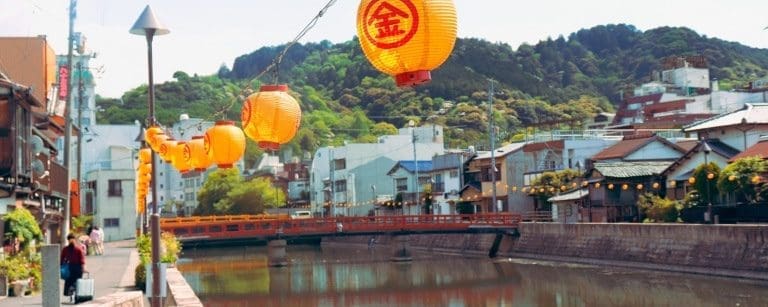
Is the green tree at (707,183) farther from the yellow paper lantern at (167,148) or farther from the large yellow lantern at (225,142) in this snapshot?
the large yellow lantern at (225,142)

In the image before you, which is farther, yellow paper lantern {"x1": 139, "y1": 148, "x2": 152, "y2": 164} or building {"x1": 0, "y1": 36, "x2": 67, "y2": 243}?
yellow paper lantern {"x1": 139, "y1": 148, "x2": 152, "y2": 164}

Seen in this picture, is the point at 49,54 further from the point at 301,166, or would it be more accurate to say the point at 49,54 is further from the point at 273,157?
the point at 273,157

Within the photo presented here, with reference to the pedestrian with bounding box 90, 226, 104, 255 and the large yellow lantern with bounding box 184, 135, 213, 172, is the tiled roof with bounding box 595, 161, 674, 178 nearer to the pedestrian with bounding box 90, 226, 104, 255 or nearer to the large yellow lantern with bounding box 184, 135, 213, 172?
the pedestrian with bounding box 90, 226, 104, 255

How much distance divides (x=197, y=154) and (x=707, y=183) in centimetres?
2532

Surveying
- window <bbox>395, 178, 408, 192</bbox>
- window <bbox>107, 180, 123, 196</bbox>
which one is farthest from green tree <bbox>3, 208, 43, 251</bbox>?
window <bbox>395, 178, 408, 192</bbox>

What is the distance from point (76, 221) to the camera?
53.2 metres

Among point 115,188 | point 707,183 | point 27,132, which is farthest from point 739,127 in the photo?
point 115,188

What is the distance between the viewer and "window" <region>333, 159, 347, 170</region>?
295ft

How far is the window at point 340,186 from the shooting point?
295 ft

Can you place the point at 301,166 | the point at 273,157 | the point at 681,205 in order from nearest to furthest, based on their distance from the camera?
the point at 681,205 < the point at 301,166 < the point at 273,157

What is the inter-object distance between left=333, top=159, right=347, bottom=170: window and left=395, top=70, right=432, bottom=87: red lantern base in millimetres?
77251

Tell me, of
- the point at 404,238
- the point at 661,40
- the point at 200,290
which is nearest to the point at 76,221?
the point at 200,290

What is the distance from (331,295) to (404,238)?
700 inches

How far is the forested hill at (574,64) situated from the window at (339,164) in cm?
5471
